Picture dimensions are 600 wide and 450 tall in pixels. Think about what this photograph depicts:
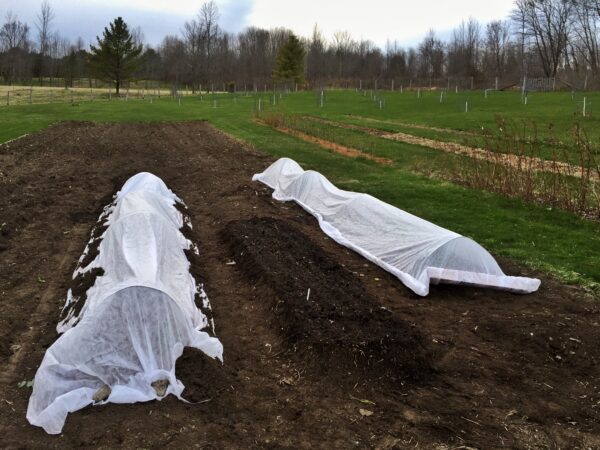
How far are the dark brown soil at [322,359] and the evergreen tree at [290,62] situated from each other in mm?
67736

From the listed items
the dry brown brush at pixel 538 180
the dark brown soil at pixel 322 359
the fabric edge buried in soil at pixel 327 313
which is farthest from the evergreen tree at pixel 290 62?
the fabric edge buried in soil at pixel 327 313

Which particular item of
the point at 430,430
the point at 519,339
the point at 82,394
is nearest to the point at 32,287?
the point at 82,394

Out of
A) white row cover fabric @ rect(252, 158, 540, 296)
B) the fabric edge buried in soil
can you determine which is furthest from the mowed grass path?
the fabric edge buried in soil

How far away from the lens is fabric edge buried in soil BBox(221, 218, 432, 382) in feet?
14.8

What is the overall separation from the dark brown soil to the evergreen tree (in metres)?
67.7

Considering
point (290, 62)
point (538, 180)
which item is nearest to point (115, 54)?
point (290, 62)

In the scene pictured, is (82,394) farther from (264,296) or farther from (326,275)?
(326,275)

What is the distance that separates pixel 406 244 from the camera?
691 cm

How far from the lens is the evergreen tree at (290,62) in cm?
7233

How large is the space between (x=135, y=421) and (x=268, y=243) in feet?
13.3

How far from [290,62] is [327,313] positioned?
71.9 meters

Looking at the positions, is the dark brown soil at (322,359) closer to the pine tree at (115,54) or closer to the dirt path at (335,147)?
the dirt path at (335,147)

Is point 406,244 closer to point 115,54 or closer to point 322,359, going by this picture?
point 322,359

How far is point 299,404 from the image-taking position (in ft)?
13.1
